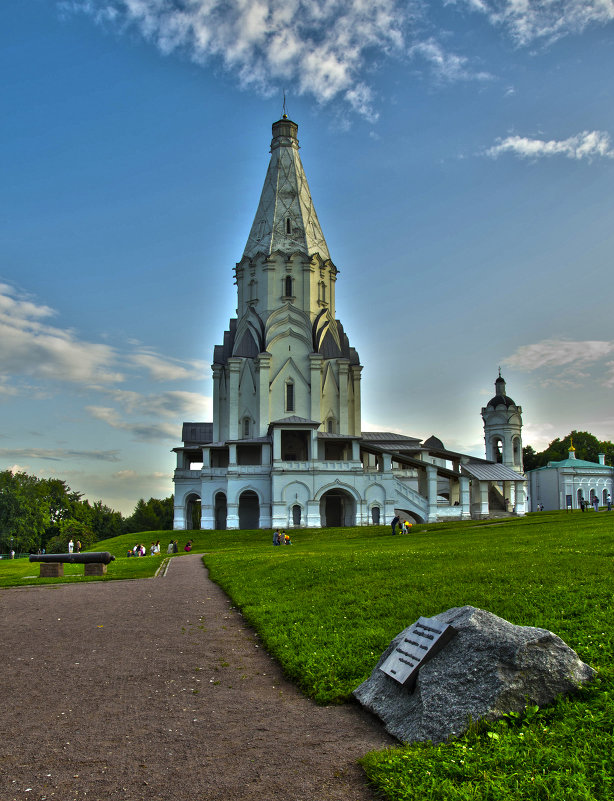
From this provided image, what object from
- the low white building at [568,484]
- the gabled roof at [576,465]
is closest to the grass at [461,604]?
the low white building at [568,484]

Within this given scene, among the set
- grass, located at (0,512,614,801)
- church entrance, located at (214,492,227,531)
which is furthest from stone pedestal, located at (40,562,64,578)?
church entrance, located at (214,492,227,531)

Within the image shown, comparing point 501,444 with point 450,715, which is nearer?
point 450,715

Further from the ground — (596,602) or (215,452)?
(215,452)

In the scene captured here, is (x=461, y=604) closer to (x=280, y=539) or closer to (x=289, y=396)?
(x=280, y=539)

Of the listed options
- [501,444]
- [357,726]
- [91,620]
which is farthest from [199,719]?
[501,444]

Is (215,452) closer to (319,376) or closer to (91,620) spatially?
(319,376)

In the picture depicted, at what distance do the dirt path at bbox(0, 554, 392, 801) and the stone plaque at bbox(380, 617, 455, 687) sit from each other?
546 millimetres

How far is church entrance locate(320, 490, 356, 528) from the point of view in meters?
52.9

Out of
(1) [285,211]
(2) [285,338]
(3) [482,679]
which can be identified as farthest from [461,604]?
(1) [285,211]

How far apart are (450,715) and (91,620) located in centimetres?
892

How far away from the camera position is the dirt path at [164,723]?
5.46m

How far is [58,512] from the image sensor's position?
91.6 meters

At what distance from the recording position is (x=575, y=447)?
100 metres

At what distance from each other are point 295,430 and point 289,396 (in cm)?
354
